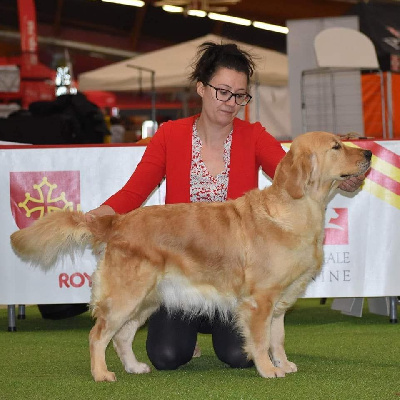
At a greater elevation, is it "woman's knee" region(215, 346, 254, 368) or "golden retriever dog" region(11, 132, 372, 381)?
"golden retriever dog" region(11, 132, 372, 381)

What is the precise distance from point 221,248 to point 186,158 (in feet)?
2.17

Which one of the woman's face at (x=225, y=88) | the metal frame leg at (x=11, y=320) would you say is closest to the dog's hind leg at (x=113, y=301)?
the woman's face at (x=225, y=88)

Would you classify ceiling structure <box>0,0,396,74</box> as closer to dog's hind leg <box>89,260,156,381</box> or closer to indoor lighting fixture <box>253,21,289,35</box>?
indoor lighting fixture <box>253,21,289,35</box>

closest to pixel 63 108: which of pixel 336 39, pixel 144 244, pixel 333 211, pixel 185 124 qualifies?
pixel 336 39

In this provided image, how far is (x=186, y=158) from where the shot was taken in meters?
3.83

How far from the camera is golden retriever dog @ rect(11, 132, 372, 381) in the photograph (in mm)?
3299

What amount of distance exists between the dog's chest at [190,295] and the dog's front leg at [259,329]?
0.10 metres

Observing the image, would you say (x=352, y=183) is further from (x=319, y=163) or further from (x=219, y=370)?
(x=219, y=370)

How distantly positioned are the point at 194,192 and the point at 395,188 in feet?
5.87

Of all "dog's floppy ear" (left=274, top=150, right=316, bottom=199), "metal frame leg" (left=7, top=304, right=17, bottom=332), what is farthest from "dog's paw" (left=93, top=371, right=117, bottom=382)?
"metal frame leg" (left=7, top=304, right=17, bottom=332)

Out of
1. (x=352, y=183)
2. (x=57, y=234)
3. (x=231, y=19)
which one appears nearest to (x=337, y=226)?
(x=352, y=183)

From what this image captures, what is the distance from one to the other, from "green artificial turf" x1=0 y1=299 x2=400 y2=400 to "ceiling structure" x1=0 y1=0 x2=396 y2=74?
45.4 ft

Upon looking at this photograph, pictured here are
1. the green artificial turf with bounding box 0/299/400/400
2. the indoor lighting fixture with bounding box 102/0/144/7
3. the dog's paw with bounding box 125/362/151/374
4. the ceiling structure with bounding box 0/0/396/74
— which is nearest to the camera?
the green artificial turf with bounding box 0/299/400/400

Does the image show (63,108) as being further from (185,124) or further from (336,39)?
(185,124)
